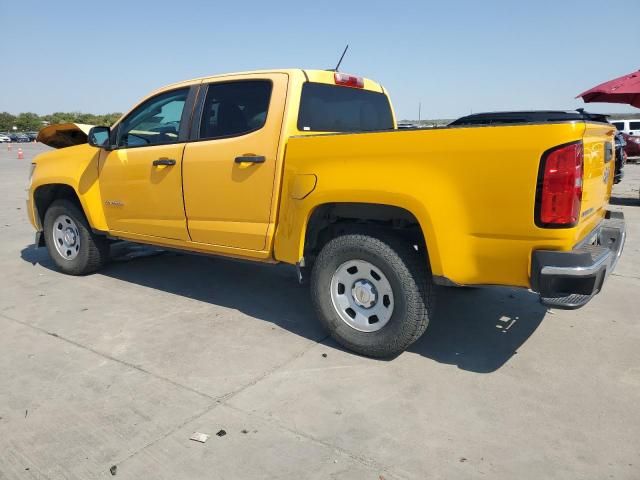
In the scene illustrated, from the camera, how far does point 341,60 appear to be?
15.5 ft

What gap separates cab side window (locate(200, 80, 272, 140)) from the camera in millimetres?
3941

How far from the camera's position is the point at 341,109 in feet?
14.4

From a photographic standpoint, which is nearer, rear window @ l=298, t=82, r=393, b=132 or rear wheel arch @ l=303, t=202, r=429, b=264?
rear wheel arch @ l=303, t=202, r=429, b=264

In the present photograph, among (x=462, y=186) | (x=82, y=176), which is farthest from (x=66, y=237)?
(x=462, y=186)

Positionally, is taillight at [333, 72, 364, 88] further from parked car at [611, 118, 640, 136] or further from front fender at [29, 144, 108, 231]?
parked car at [611, 118, 640, 136]

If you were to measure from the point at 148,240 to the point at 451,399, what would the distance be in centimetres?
312

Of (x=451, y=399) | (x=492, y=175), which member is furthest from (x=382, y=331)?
(x=492, y=175)

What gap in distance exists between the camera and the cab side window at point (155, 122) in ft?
14.8

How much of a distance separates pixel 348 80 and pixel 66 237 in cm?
348

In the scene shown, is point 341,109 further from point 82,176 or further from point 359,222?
point 82,176

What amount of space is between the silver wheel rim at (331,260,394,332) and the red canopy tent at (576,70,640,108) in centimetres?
879

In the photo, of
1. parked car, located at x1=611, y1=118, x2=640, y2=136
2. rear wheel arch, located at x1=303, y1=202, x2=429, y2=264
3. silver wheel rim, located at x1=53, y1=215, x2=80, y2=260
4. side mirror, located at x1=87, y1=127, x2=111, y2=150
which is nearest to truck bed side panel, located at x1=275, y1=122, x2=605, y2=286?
rear wheel arch, located at x1=303, y1=202, x2=429, y2=264

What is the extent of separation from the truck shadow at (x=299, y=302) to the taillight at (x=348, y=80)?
1.95 meters

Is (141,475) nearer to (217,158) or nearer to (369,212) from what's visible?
(369,212)
